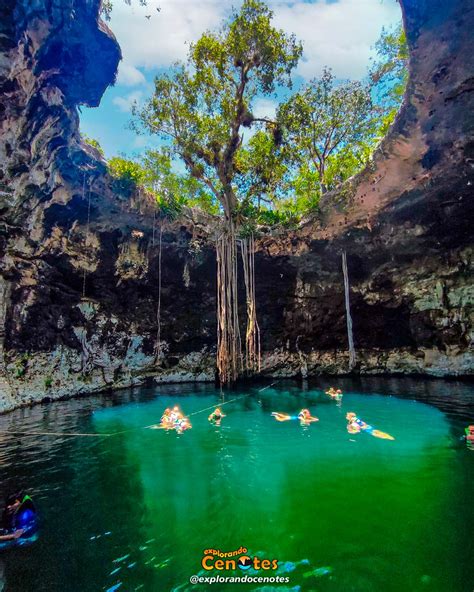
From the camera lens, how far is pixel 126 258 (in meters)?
12.7

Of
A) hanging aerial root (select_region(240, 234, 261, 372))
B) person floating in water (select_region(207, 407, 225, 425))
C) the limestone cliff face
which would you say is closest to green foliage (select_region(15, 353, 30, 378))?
the limestone cliff face

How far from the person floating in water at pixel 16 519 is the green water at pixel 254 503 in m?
0.17

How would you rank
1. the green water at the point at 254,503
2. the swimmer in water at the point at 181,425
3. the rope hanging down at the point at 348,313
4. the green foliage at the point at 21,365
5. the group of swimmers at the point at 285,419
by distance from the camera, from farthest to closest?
the rope hanging down at the point at 348,313, the green foliage at the point at 21,365, the swimmer in water at the point at 181,425, the group of swimmers at the point at 285,419, the green water at the point at 254,503

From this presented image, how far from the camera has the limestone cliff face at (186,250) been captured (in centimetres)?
892

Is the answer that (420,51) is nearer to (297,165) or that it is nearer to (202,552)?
(297,165)

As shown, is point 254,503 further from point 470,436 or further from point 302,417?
point 470,436

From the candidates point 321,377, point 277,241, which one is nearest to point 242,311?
point 277,241

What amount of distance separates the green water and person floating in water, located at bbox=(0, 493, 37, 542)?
168mm

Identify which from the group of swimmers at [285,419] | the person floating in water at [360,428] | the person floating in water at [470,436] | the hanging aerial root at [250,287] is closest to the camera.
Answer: the person floating in water at [470,436]

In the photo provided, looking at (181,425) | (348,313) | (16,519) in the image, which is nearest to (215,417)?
(181,425)

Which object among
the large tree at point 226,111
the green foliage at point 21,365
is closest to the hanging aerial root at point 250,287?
the large tree at point 226,111

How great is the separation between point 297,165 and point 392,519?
42.1 ft

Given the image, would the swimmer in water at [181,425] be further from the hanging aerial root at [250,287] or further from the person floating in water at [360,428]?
the hanging aerial root at [250,287]

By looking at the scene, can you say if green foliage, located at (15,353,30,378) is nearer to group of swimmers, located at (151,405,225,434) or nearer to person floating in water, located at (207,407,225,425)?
group of swimmers, located at (151,405,225,434)
